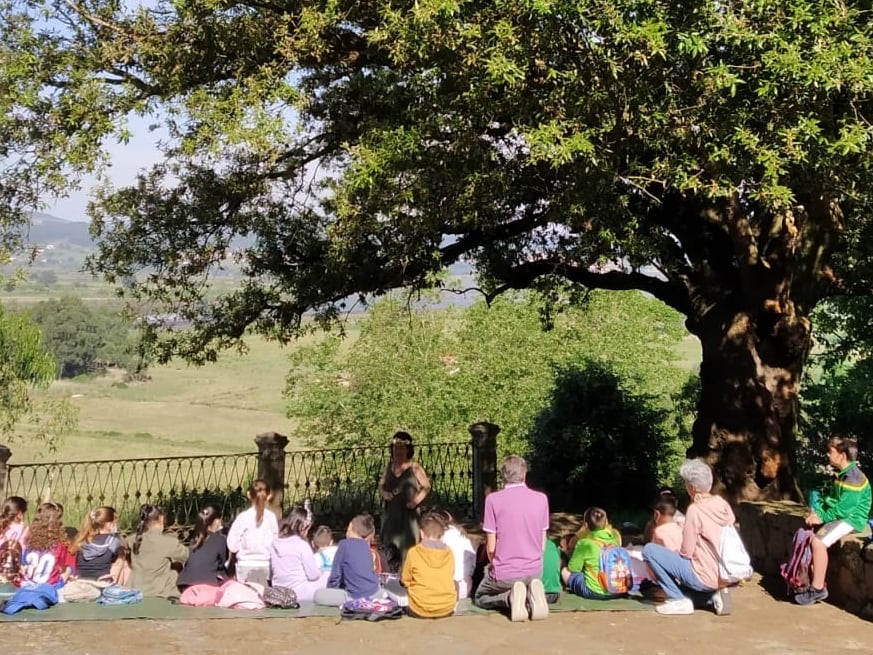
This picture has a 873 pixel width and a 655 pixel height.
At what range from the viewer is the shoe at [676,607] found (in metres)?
8.19

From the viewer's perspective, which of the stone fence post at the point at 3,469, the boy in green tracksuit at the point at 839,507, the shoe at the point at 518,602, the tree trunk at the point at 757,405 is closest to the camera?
the shoe at the point at 518,602

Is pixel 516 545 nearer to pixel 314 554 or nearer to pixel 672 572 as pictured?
pixel 672 572

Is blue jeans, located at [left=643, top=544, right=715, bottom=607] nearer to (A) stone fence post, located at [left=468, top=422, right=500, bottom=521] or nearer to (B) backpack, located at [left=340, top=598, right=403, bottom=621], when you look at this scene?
(B) backpack, located at [left=340, top=598, right=403, bottom=621]

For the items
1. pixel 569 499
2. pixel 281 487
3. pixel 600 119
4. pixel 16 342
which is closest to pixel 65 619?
pixel 281 487

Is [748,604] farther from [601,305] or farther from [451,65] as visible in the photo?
[601,305]

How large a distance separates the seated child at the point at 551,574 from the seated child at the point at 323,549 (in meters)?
2.08

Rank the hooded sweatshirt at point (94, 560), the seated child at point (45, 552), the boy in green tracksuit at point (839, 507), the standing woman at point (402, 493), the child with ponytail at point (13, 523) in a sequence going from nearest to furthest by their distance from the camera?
the boy in green tracksuit at point (839, 507), the seated child at point (45, 552), the hooded sweatshirt at point (94, 560), the child with ponytail at point (13, 523), the standing woman at point (402, 493)

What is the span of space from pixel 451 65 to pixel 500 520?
15.4ft

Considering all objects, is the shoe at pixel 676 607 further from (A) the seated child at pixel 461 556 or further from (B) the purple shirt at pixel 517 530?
(A) the seated child at pixel 461 556

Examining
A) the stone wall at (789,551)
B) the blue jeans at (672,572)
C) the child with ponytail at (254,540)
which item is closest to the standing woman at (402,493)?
the child with ponytail at (254,540)

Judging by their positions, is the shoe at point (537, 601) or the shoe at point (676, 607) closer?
the shoe at point (537, 601)

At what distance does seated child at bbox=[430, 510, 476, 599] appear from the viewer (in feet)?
28.7

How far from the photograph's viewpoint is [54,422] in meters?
31.3

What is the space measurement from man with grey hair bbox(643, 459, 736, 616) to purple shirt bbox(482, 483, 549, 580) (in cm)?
102
